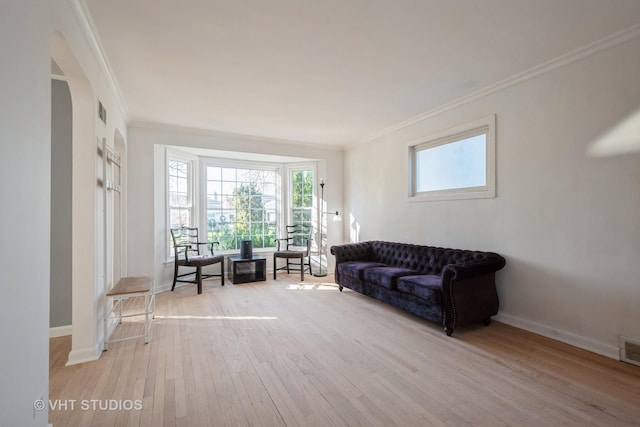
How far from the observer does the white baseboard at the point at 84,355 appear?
8.29ft

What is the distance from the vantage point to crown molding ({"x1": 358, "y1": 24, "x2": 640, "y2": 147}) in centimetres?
249

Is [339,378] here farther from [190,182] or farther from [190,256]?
[190,182]

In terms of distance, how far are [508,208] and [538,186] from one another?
14.8 inches

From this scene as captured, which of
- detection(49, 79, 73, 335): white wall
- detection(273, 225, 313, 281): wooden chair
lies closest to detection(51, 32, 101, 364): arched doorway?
detection(49, 79, 73, 335): white wall

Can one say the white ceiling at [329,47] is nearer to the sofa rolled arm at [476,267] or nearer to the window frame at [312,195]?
the sofa rolled arm at [476,267]

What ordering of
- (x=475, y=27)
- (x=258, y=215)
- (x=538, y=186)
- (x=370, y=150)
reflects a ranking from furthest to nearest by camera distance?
(x=258, y=215) → (x=370, y=150) → (x=538, y=186) → (x=475, y=27)

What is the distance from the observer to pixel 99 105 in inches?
108

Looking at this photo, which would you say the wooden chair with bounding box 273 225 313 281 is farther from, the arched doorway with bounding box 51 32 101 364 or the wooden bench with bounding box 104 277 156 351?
the arched doorway with bounding box 51 32 101 364

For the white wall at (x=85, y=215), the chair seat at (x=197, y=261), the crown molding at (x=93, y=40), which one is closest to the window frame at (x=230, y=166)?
the chair seat at (x=197, y=261)

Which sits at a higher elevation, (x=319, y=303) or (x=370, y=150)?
(x=370, y=150)

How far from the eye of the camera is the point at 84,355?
257cm

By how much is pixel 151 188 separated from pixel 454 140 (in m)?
4.67

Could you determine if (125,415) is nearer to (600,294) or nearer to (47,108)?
(47,108)

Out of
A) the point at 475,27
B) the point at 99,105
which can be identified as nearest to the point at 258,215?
the point at 99,105
